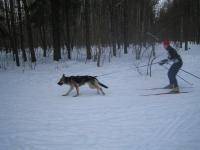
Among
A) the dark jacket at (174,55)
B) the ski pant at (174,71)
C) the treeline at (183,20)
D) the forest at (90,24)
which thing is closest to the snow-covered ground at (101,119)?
the ski pant at (174,71)

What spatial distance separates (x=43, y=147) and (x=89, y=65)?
1497cm

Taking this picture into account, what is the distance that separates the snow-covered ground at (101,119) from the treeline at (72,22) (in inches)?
451

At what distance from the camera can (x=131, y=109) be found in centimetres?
864

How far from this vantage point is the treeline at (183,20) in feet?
116

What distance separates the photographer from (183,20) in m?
34.7

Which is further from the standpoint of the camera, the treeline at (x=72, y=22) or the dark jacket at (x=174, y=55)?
the treeline at (x=72, y=22)

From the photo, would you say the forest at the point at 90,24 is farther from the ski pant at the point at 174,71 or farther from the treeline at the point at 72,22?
the ski pant at the point at 174,71

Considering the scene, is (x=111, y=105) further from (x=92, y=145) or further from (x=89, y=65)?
(x=89, y=65)

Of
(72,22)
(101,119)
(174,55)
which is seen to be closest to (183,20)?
(72,22)

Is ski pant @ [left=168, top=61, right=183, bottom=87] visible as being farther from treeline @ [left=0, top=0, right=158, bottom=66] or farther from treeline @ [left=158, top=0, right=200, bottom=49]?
treeline @ [left=158, top=0, right=200, bottom=49]

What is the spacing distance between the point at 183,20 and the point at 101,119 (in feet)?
99.2

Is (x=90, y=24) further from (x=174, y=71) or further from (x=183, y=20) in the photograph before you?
(x=174, y=71)

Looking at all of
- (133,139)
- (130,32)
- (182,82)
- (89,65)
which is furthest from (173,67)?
(130,32)

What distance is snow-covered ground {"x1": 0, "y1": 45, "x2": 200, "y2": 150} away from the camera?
19.5 ft
